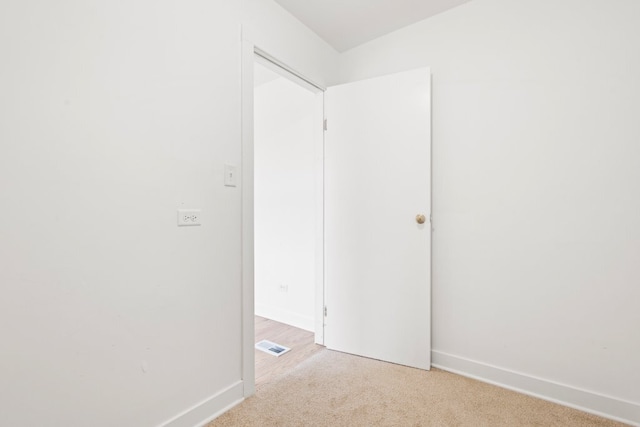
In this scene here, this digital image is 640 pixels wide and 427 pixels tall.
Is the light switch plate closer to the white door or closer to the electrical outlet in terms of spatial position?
the electrical outlet

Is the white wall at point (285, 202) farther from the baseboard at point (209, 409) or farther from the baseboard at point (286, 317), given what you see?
the baseboard at point (209, 409)

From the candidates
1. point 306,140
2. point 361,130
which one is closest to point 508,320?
point 361,130

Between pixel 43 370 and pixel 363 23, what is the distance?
2564mm

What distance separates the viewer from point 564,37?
164 cm

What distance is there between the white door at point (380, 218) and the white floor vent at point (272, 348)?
0.36 metres

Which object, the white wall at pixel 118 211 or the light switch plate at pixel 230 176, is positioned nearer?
the white wall at pixel 118 211

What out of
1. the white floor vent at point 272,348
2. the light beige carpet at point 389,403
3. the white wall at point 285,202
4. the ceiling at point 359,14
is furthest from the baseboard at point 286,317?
the ceiling at point 359,14

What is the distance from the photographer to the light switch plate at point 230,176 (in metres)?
1.61

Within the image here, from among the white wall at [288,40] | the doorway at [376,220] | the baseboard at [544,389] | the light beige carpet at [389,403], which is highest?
the white wall at [288,40]

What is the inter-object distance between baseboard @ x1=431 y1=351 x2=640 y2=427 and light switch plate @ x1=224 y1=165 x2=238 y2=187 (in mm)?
1757

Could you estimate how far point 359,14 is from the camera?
80.1 inches

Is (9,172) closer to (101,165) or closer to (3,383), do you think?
(101,165)

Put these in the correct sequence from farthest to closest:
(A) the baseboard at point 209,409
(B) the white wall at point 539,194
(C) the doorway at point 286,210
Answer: (C) the doorway at point 286,210
(B) the white wall at point 539,194
(A) the baseboard at point 209,409

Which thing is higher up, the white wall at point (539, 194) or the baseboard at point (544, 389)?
the white wall at point (539, 194)
